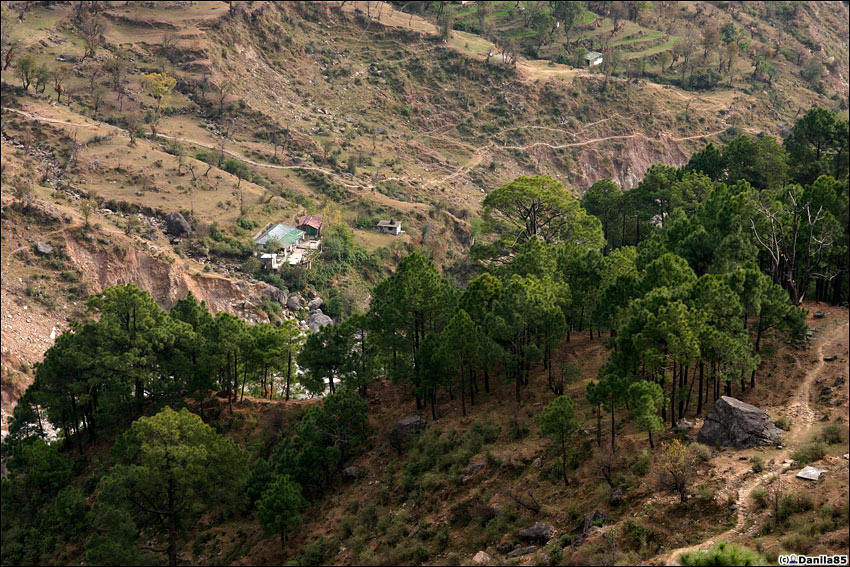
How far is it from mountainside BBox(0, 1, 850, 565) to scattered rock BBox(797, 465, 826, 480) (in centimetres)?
50

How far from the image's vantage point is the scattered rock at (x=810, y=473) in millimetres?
33250

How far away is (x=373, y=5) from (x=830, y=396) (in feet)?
461

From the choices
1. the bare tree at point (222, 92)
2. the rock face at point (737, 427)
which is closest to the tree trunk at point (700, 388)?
the rock face at point (737, 427)

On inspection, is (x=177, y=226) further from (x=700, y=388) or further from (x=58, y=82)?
(x=700, y=388)

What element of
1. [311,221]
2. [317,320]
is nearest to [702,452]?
[317,320]

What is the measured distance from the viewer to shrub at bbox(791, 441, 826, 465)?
114 ft

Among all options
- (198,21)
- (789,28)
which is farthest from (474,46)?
(789,28)

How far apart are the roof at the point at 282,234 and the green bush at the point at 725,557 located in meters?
79.4

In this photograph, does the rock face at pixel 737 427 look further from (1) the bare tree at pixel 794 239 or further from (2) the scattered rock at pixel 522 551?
(1) the bare tree at pixel 794 239

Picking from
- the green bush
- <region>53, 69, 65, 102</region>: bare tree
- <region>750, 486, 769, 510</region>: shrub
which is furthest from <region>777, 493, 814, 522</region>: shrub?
<region>53, 69, 65, 102</region>: bare tree

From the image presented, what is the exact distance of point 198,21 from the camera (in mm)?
138750

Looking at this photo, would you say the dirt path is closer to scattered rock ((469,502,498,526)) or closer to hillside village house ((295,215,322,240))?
scattered rock ((469,502,498,526))

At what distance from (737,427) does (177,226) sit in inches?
3005

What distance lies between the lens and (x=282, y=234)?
336ft
